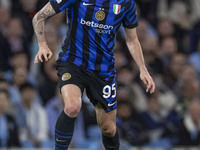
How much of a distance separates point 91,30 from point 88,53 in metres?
0.25

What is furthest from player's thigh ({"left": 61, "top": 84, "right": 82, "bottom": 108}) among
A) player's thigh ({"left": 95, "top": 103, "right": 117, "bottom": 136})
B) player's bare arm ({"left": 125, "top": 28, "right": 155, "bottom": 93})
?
player's bare arm ({"left": 125, "top": 28, "right": 155, "bottom": 93})

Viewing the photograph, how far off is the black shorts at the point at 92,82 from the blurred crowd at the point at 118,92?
1.64 meters

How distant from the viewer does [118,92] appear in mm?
8133

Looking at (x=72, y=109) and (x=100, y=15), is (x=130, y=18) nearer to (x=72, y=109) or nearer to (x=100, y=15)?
(x=100, y=15)

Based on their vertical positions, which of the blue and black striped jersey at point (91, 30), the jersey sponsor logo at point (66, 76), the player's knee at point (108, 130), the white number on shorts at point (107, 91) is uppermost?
the blue and black striped jersey at point (91, 30)

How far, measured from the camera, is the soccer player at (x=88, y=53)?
496cm

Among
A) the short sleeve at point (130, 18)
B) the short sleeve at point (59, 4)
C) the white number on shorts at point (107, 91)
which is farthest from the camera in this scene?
the short sleeve at point (130, 18)

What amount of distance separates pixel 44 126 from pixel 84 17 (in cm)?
308

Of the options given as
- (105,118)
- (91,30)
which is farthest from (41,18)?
(105,118)

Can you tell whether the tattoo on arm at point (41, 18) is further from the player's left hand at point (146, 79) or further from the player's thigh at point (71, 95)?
the player's left hand at point (146, 79)

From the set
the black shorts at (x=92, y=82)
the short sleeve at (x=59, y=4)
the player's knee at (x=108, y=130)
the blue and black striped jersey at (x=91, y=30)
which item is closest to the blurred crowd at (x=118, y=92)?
the player's knee at (x=108, y=130)

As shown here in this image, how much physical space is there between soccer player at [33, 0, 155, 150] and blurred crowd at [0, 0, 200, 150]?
5.73ft

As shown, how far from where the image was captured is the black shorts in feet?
16.5

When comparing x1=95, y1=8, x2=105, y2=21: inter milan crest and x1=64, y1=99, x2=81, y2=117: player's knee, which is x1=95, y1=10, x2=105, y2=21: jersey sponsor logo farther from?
x1=64, y1=99, x2=81, y2=117: player's knee
